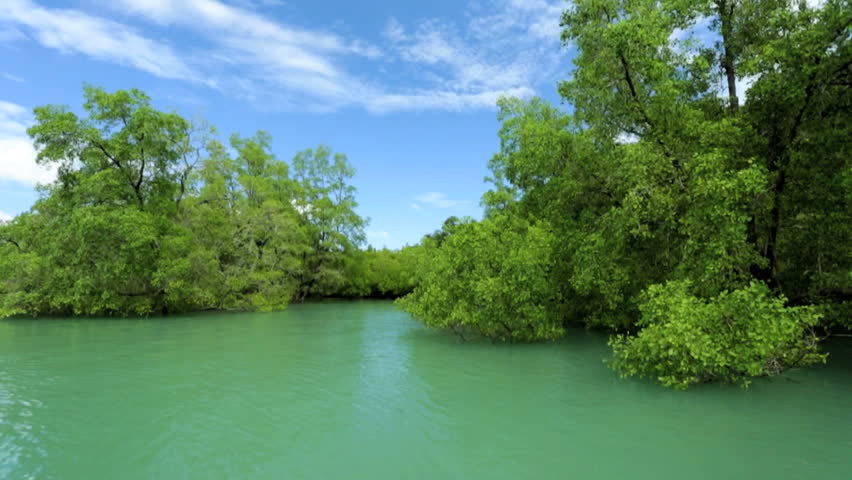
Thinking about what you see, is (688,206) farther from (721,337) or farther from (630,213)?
(721,337)

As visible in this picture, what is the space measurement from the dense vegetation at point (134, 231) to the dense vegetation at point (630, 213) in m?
0.14

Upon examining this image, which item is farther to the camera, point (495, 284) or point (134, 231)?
point (134, 231)

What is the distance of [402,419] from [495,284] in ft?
24.8

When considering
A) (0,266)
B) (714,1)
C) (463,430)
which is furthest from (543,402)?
(0,266)

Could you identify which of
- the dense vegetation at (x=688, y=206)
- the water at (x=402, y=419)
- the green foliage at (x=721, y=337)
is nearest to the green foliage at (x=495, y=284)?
the dense vegetation at (x=688, y=206)

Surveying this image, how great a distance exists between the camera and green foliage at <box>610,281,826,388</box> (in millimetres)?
9039

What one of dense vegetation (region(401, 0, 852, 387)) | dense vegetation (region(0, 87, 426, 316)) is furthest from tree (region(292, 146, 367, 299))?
dense vegetation (region(401, 0, 852, 387))

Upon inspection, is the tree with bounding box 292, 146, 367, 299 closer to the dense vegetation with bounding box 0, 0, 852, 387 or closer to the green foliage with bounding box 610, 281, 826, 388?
the dense vegetation with bounding box 0, 0, 852, 387

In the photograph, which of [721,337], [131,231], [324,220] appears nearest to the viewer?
[721,337]

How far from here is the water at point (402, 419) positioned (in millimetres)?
6250

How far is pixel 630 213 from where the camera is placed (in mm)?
12453

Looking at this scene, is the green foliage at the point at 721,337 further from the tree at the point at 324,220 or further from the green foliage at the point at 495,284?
the tree at the point at 324,220

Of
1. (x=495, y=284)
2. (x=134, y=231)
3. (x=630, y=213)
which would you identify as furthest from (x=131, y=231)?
(x=630, y=213)

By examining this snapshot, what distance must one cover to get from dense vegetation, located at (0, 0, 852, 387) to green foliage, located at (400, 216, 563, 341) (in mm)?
79
